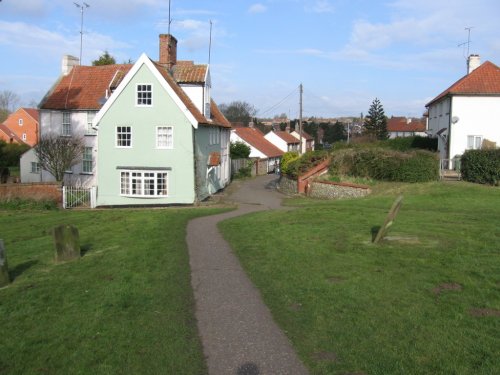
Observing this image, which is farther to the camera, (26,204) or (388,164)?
(26,204)

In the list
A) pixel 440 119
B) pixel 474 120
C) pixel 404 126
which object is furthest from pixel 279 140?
pixel 474 120

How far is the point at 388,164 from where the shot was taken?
29812mm

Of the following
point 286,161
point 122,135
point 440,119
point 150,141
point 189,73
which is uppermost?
point 189,73

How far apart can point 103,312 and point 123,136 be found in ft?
82.8

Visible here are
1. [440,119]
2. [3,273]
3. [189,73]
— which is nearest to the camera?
[3,273]

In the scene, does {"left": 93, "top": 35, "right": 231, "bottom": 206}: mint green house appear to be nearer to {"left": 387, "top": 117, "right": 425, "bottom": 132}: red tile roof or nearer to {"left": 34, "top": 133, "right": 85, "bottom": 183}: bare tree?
{"left": 34, "top": 133, "right": 85, "bottom": 183}: bare tree

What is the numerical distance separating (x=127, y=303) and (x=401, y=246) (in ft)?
23.3

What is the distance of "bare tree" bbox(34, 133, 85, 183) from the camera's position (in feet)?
113

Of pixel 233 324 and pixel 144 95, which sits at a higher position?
pixel 144 95

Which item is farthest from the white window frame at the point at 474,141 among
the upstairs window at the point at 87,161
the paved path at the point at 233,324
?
the upstairs window at the point at 87,161

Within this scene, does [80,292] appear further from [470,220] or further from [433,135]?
[433,135]

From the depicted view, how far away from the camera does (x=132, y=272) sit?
11.1 metres

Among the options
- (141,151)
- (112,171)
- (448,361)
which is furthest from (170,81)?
(448,361)

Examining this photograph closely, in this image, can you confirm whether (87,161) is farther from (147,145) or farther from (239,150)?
(239,150)
